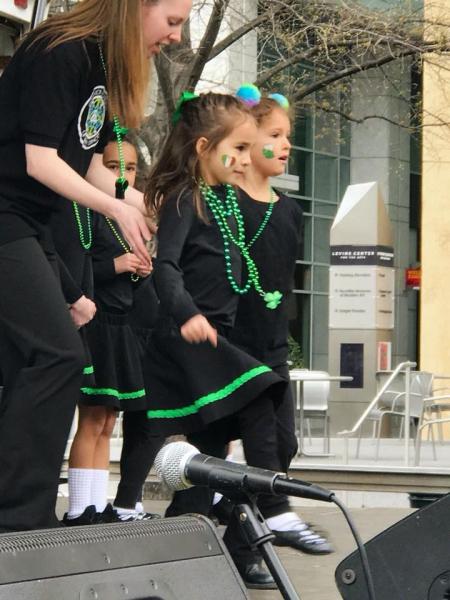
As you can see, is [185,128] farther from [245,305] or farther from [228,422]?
[228,422]

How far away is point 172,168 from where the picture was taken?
5.05m

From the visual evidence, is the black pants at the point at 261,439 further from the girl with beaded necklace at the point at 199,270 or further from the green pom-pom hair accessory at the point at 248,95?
the green pom-pom hair accessory at the point at 248,95

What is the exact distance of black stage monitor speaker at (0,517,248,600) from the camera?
237 cm

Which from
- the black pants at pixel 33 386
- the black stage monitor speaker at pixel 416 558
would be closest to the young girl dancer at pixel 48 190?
the black pants at pixel 33 386

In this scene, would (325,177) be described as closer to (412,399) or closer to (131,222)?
(412,399)

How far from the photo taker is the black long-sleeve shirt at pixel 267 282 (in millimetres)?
4941

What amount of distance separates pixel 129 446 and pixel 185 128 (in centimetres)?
147

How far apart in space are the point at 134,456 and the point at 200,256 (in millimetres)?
1230

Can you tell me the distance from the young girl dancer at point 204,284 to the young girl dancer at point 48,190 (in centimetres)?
74

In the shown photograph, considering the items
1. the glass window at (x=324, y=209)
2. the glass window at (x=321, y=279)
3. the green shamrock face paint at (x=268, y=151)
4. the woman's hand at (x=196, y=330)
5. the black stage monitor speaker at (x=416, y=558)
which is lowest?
the black stage monitor speaker at (x=416, y=558)

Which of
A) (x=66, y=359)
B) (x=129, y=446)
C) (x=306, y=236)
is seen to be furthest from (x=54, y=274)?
(x=306, y=236)

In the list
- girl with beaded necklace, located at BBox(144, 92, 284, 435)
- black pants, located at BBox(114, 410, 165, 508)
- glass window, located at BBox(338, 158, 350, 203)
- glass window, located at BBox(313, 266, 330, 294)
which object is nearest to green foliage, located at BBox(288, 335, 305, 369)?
glass window, located at BBox(313, 266, 330, 294)

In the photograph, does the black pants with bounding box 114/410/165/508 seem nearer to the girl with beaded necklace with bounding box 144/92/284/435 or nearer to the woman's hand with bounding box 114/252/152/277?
the woman's hand with bounding box 114/252/152/277

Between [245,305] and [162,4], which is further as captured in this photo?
[245,305]
